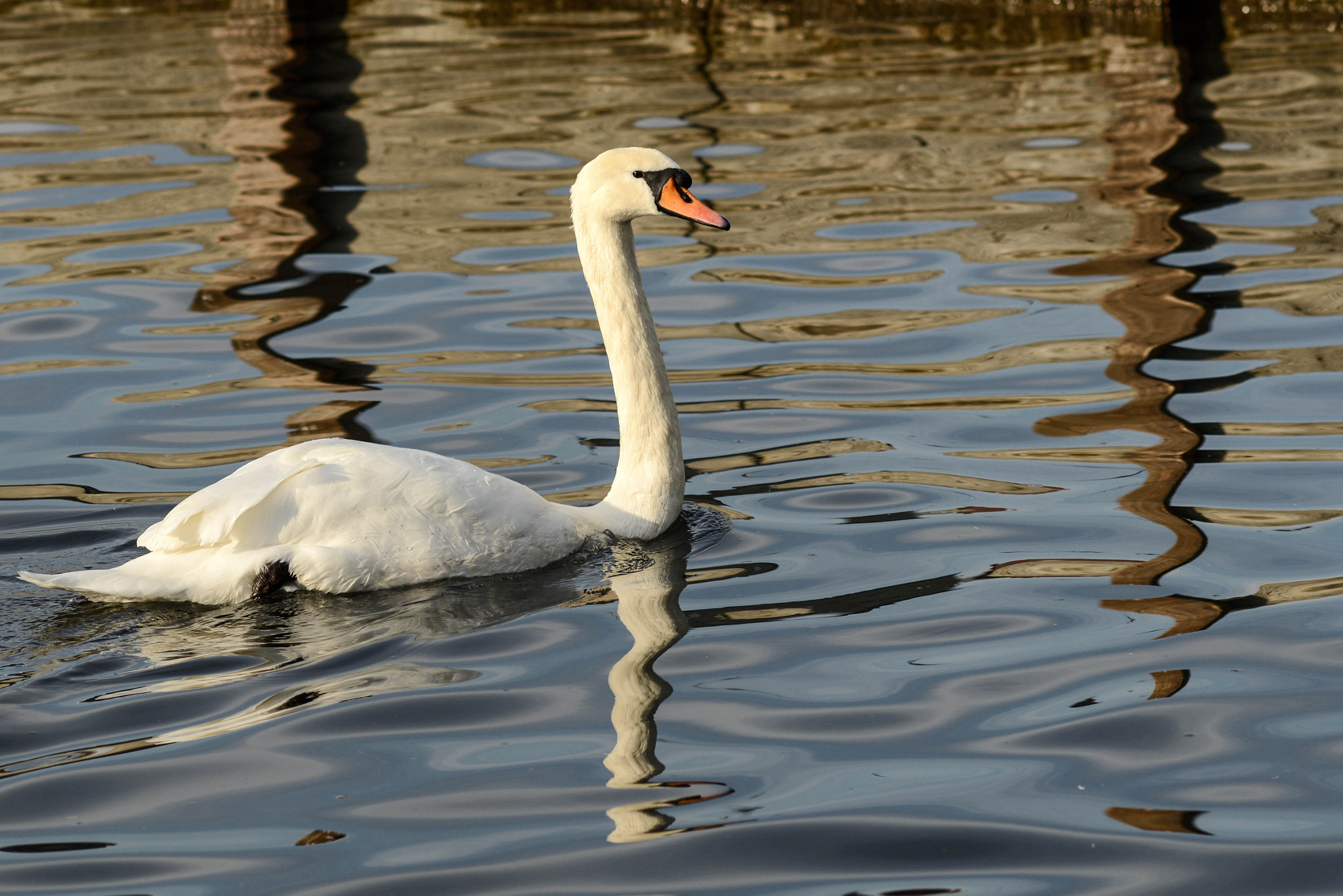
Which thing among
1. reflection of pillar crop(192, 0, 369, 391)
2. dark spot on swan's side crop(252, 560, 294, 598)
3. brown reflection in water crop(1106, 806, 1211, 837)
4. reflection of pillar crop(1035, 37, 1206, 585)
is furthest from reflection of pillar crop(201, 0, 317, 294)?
brown reflection in water crop(1106, 806, 1211, 837)

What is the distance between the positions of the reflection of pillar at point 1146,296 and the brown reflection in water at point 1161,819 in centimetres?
155

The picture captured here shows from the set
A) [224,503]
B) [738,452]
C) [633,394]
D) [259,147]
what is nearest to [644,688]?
[224,503]

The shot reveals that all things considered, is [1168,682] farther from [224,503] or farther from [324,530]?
[224,503]

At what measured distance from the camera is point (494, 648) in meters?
5.09

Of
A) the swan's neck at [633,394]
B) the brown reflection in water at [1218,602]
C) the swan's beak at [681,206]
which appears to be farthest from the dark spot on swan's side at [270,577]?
the brown reflection in water at [1218,602]

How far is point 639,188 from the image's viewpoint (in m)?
6.11

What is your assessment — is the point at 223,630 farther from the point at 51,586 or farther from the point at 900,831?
the point at 900,831

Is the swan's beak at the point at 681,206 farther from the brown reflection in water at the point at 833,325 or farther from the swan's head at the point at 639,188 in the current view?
the brown reflection in water at the point at 833,325

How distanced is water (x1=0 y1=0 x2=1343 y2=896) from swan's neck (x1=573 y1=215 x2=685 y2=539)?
0.48 ft

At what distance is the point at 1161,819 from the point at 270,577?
2.84 meters

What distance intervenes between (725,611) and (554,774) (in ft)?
4.12

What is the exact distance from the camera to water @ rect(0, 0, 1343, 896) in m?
4.01

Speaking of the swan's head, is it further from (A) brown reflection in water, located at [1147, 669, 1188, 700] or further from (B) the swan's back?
(A) brown reflection in water, located at [1147, 669, 1188, 700]

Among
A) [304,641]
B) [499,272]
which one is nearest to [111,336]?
[499,272]
